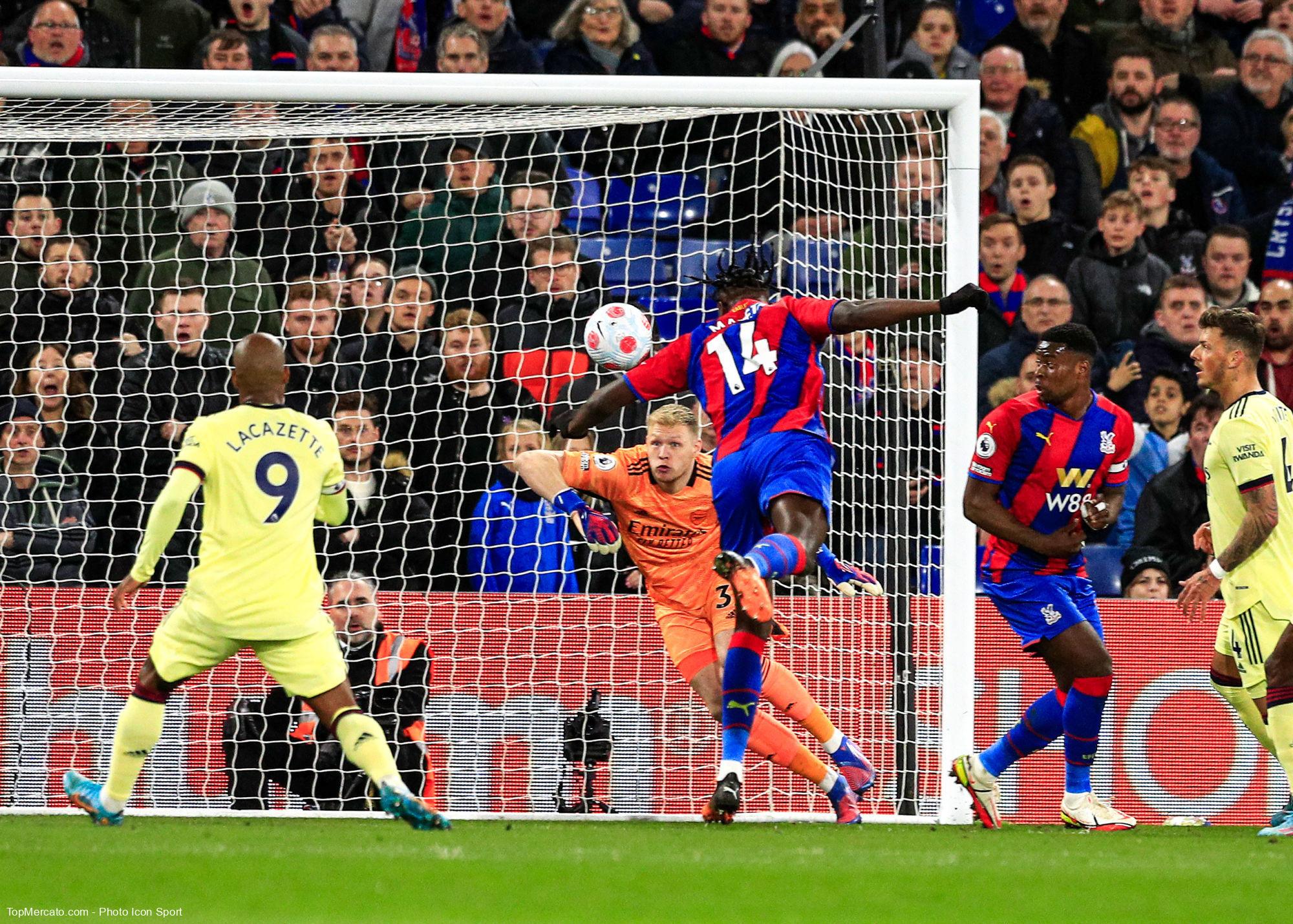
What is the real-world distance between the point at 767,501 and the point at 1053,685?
277cm

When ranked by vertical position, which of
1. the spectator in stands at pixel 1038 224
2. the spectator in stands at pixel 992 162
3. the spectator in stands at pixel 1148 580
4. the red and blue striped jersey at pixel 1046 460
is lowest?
the spectator in stands at pixel 1148 580

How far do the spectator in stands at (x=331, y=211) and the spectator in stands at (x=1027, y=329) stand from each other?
3.67 metres

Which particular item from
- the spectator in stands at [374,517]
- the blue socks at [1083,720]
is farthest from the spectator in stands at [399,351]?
the blue socks at [1083,720]

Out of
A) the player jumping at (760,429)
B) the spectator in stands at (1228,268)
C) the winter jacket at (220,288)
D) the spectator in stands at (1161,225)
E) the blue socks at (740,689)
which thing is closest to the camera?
the player jumping at (760,429)

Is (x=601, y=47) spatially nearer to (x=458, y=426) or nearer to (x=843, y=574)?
Result: (x=458, y=426)

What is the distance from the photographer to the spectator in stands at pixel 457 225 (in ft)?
31.6

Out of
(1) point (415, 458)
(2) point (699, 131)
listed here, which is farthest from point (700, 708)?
(2) point (699, 131)

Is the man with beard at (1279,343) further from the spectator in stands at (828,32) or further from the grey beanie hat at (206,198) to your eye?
the grey beanie hat at (206,198)

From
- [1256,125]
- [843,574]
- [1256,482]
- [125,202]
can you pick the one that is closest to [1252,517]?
[1256,482]

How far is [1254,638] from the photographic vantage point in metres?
6.83

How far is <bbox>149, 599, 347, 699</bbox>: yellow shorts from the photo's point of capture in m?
6.28

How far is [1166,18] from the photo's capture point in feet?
40.4

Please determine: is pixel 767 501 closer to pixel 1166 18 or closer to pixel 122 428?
pixel 122 428

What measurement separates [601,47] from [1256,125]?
15.4ft
